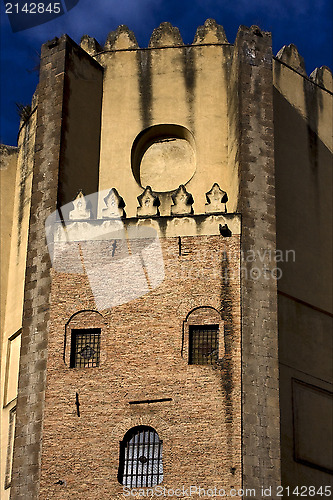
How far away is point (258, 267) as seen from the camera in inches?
1116

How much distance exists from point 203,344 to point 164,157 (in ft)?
21.8

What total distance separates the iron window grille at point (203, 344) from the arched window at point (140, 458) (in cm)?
197

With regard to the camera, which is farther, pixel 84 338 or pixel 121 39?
pixel 121 39

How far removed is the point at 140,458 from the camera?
1058 inches

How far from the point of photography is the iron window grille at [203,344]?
27.6 metres

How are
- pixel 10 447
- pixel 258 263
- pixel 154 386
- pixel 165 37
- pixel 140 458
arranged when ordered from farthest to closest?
pixel 165 37, pixel 10 447, pixel 258 263, pixel 154 386, pixel 140 458

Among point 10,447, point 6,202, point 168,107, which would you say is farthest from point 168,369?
point 6,202

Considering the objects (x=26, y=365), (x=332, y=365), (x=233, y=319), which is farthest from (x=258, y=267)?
(x=26, y=365)

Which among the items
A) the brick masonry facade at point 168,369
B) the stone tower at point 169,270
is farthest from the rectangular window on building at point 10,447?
the brick masonry facade at point 168,369

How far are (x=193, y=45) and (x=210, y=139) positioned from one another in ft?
10.0

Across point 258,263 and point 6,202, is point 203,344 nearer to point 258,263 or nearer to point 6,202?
point 258,263

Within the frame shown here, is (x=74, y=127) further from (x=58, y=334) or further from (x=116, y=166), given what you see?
(x=58, y=334)

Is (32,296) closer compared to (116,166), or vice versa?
(32,296)

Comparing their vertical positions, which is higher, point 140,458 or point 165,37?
point 165,37
